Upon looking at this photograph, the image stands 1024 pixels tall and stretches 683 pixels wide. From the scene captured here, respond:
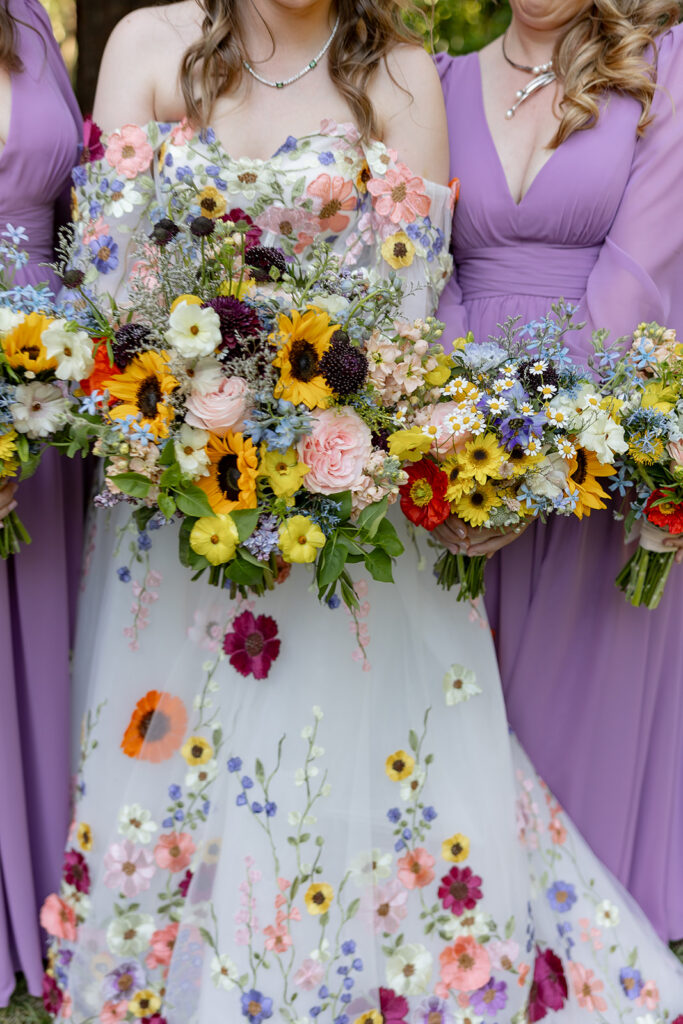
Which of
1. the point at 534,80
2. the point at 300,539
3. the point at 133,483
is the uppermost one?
the point at 534,80

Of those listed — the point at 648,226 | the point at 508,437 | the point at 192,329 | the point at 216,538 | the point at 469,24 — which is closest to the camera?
the point at 192,329

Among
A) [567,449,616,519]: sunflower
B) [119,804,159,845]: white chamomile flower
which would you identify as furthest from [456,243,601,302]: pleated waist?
[119,804,159,845]: white chamomile flower

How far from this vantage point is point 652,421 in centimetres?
186

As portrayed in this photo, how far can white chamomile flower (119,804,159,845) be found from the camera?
215 centimetres

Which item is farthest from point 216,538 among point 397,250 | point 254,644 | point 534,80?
point 534,80

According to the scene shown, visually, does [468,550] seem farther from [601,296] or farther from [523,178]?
[523,178]

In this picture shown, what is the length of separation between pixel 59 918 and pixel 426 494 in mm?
1382

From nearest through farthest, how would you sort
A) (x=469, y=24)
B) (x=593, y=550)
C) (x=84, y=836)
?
(x=84, y=836) < (x=593, y=550) < (x=469, y=24)

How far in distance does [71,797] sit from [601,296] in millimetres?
1840

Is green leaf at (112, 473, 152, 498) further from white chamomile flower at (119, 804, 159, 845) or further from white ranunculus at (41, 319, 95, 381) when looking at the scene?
white chamomile flower at (119, 804, 159, 845)

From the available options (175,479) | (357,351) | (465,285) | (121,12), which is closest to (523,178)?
(465,285)

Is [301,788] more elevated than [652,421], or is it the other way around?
[652,421]

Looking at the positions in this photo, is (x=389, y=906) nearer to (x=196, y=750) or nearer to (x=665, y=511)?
(x=196, y=750)

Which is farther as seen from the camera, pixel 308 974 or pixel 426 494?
pixel 308 974
